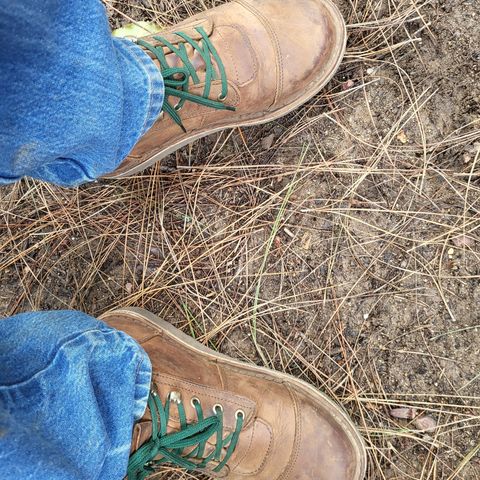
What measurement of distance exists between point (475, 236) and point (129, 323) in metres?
0.96

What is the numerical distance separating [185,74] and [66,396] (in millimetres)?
836

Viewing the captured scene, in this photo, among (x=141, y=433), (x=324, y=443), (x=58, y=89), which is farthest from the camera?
(x=324, y=443)

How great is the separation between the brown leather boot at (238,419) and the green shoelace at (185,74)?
59 centimetres

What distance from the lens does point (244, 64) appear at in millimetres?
1398

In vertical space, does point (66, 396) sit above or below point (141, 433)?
above

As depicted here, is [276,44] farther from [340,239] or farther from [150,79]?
[340,239]

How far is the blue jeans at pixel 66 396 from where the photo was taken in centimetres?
83

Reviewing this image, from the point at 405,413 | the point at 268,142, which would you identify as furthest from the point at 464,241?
the point at 268,142

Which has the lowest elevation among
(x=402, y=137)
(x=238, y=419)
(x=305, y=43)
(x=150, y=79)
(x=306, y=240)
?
(x=238, y=419)

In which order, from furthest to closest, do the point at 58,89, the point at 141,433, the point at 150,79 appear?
1. the point at 141,433
2. the point at 150,79
3. the point at 58,89

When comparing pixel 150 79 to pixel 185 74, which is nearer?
pixel 150 79

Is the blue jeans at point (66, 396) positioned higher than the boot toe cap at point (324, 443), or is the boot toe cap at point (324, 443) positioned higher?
the blue jeans at point (66, 396)

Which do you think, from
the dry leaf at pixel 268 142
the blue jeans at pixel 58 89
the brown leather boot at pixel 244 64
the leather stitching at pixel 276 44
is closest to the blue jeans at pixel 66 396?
the blue jeans at pixel 58 89

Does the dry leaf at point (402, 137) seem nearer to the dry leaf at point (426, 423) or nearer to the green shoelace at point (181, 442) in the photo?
the dry leaf at point (426, 423)
